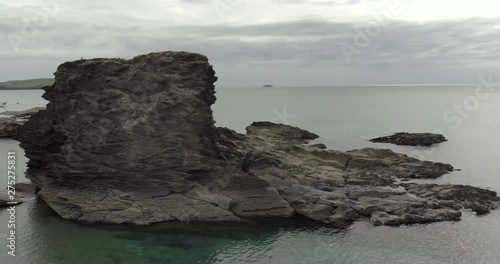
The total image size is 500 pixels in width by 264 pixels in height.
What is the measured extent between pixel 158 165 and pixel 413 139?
257 ft

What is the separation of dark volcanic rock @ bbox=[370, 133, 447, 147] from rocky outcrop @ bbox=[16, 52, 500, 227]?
50.4m

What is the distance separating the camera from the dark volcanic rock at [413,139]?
103438 millimetres

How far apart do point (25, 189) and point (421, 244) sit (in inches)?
2193

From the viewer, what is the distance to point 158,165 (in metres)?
48.9

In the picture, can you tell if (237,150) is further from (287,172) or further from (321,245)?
(321,245)

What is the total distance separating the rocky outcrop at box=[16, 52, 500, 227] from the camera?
47719 mm

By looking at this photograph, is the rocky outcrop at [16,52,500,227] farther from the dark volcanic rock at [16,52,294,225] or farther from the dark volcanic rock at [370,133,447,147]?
the dark volcanic rock at [370,133,447,147]

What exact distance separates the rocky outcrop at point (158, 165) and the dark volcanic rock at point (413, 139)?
Result: 1983 inches
